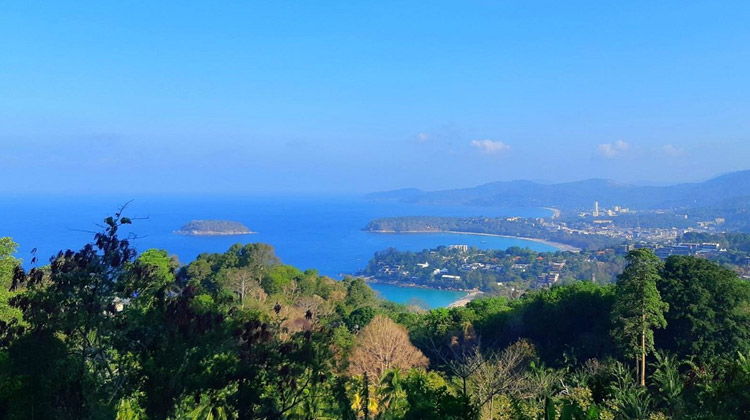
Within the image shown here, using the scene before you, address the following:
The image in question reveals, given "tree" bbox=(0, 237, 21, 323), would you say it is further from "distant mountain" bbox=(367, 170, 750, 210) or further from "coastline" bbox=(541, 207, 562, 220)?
"distant mountain" bbox=(367, 170, 750, 210)

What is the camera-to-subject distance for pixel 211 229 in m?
78.8

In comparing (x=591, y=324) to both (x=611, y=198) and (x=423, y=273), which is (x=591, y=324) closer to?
(x=423, y=273)

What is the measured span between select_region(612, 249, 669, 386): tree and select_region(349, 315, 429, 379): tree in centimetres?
468

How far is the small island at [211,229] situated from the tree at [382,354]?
6854cm

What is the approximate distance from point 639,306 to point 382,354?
18.5 feet

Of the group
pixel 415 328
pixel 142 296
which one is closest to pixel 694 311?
pixel 415 328

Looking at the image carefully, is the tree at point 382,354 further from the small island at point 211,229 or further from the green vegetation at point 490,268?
the small island at point 211,229

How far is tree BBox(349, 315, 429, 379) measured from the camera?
11.9 m

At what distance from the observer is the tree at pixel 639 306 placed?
11.0 meters

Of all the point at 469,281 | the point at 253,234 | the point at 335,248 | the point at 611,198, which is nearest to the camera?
the point at 469,281

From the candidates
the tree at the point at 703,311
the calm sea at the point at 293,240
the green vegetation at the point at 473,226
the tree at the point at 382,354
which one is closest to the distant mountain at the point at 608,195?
the green vegetation at the point at 473,226

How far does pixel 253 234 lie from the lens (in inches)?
3228

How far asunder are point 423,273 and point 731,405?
49.4m

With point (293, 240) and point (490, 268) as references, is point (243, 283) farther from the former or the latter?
point (293, 240)
